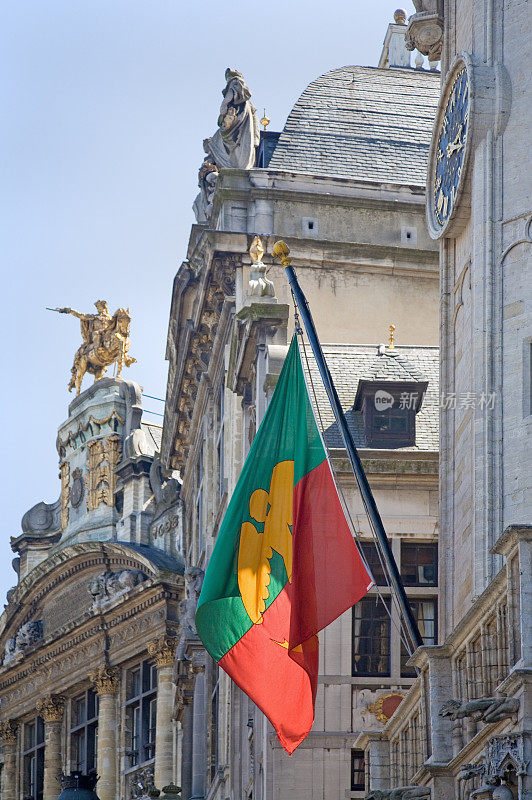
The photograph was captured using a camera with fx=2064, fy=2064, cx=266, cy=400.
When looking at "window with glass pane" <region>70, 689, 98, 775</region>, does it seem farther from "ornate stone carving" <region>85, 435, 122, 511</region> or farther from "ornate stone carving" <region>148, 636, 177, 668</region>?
"ornate stone carving" <region>85, 435, 122, 511</region>

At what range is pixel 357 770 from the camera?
31.1m

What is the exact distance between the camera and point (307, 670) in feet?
77.1

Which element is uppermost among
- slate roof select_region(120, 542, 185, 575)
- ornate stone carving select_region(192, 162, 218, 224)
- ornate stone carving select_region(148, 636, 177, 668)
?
ornate stone carving select_region(192, 162, 218, 224)

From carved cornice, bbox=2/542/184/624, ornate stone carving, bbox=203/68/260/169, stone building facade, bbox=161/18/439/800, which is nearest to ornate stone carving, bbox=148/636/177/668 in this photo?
carved cornice, bbox=2/542/184/624

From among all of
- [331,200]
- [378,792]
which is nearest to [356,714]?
[378,792]

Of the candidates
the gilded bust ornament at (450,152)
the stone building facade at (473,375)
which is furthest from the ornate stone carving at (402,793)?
the gilded bust ornament at (450,152)

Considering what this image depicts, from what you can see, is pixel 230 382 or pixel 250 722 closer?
pixel 250 722

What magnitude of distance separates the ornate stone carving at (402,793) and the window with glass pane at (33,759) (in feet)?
118

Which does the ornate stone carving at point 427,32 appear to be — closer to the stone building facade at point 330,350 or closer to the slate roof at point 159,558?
the stone building facade at point 330,350

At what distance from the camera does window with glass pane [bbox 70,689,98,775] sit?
54188 mm

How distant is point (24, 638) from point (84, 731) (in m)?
4.12

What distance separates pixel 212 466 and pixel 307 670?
20.4 m

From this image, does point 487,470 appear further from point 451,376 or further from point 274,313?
point 274,313

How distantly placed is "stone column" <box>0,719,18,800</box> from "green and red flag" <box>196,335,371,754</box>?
34.7m
